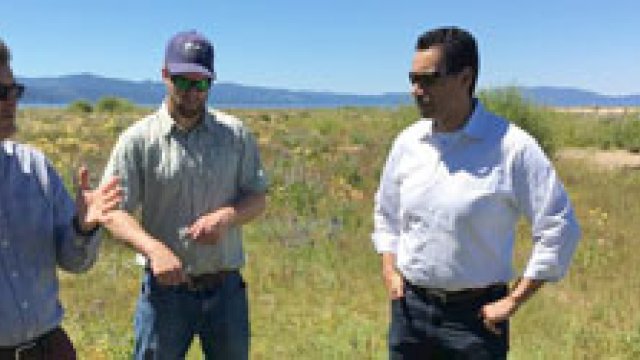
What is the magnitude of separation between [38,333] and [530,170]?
1.92 m

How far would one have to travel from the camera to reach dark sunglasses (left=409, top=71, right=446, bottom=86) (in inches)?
135

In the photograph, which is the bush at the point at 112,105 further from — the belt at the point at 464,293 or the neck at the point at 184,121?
the belt at the point at 464,293

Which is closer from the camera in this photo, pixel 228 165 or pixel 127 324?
pixel 228 165

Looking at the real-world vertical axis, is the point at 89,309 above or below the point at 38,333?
below

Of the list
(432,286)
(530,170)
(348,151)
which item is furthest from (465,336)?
(348,151)

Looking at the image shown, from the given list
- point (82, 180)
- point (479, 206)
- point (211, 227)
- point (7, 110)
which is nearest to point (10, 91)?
point (7, 110)

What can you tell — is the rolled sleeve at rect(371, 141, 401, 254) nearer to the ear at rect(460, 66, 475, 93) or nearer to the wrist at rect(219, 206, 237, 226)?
the ear at rect(460, 66, 475, 93)

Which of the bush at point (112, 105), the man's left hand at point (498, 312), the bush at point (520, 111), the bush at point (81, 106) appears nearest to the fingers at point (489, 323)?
the man's left hand at point (498, 312)

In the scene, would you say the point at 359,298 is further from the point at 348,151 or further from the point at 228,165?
the point at 348,151

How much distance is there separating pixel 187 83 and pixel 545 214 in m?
1.55

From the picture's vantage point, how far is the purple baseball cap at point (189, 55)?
360cm

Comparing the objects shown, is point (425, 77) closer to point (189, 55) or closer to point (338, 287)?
point (189, 55)

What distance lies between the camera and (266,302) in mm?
8672

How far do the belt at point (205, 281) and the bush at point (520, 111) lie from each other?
66.2ft
